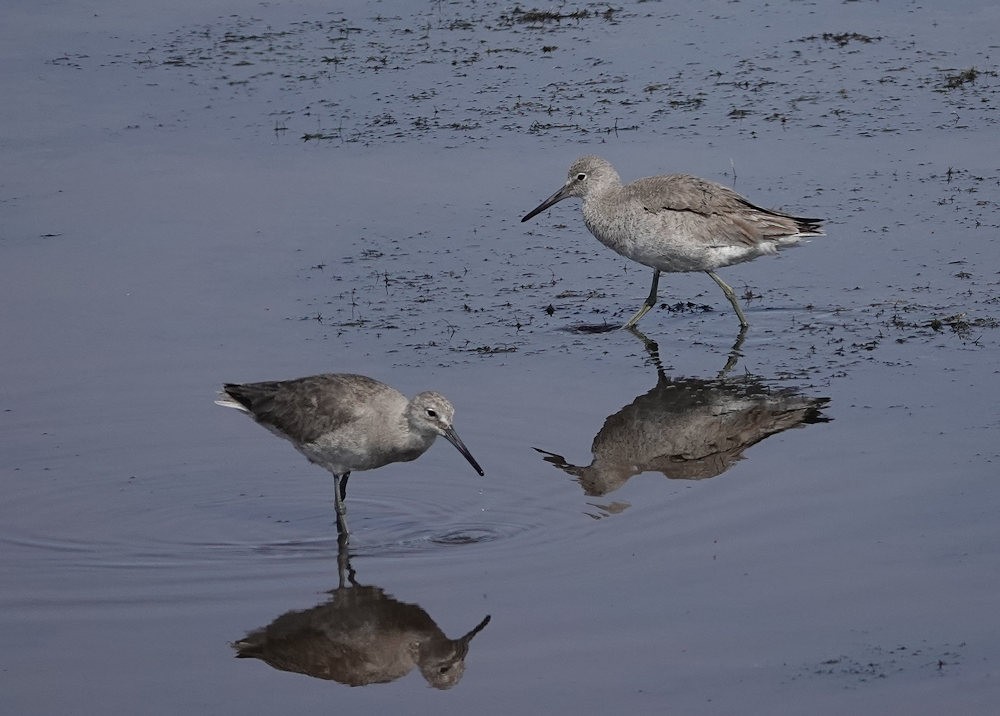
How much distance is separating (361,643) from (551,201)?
6.48 meters

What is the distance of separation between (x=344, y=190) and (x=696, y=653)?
8637 millimetres

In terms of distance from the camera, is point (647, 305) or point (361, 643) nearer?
point (361, 643)

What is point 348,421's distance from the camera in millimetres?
9227

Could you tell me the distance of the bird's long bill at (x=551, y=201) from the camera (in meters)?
13.5

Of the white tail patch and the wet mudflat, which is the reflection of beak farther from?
the white tail patch

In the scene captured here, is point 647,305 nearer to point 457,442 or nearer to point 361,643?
point 457,442

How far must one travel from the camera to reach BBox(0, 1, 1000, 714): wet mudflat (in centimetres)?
762

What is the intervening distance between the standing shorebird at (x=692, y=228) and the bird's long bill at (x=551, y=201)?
0.63m

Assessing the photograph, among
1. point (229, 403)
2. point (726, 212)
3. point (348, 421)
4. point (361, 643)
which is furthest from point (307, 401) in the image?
point (726, 212)

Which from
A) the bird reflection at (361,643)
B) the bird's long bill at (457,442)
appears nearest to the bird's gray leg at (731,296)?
the bird's long bill at (457,442)

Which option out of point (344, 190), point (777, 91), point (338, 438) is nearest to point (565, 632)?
point (338, 438)

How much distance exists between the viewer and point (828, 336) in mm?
11852

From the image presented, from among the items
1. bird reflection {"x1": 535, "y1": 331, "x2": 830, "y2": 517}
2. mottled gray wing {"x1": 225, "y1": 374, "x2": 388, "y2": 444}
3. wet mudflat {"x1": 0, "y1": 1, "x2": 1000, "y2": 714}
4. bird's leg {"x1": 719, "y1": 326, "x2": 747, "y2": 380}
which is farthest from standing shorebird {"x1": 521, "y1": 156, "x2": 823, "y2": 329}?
mottled gray wing {"x1": 225, "y1": 374, "x2": 388, "y2": 444}

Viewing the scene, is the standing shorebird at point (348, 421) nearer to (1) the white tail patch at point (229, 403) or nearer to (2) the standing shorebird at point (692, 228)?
(1) the white tail patch at point (229, 403)
